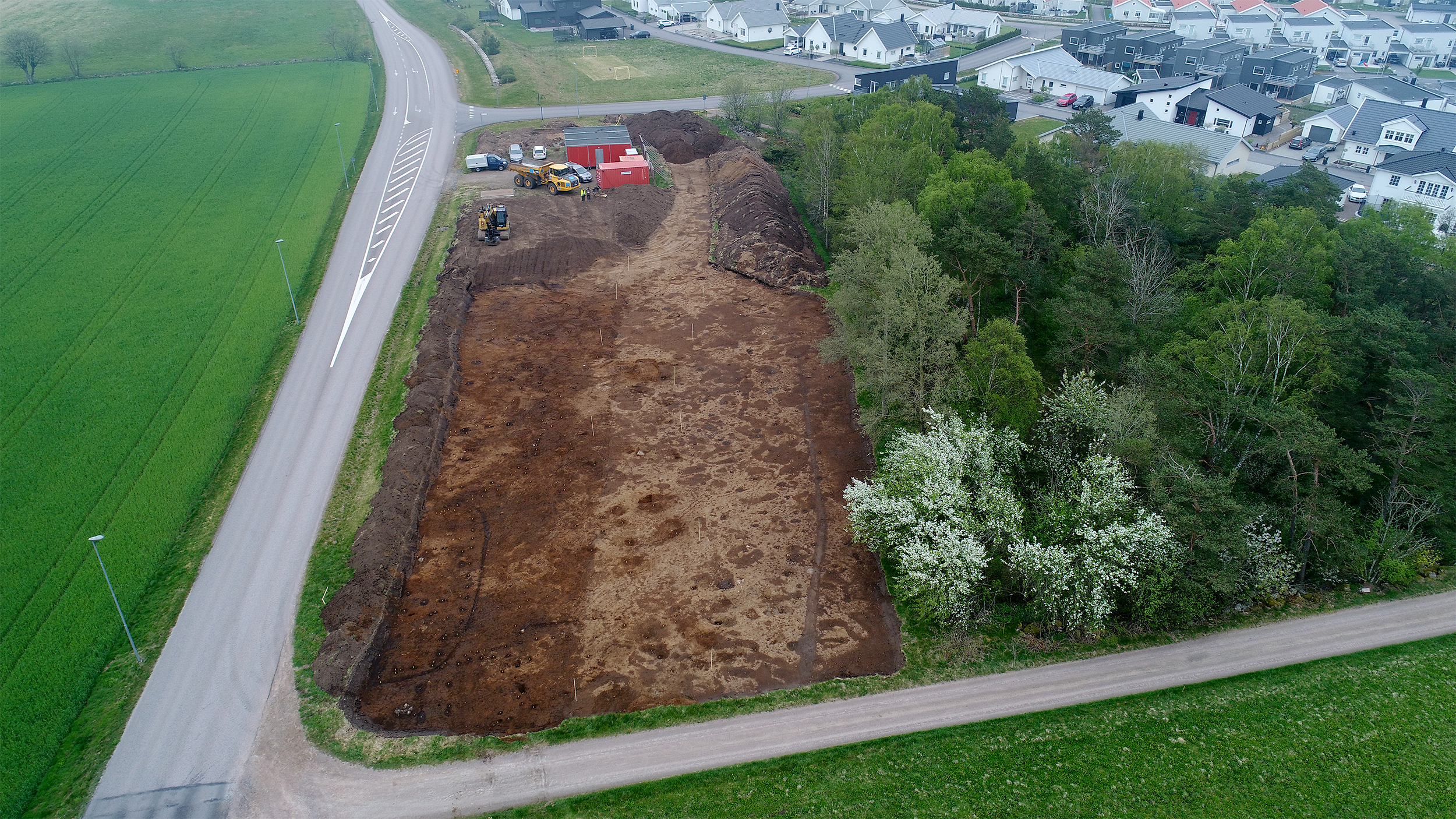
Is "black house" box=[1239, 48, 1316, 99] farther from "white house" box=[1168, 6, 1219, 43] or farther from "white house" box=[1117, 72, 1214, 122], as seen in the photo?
"white house" box=[1168, 6, 1219, 43]

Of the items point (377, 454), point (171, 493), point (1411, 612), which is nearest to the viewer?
point (1411, 612)

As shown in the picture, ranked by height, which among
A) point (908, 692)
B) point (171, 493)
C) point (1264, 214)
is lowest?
point (908, 692)

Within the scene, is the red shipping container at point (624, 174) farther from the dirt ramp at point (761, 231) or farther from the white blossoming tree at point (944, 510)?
the white blossoming tree at point (944, 510)

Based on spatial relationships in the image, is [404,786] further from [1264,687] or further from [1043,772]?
[1264,687]

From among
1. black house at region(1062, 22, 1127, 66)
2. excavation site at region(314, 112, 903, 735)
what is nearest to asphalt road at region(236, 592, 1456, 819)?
excavation site at region(314, 112, 903, 735)

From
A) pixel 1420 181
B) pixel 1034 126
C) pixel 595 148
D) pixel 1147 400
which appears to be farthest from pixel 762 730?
pixel 1034 126

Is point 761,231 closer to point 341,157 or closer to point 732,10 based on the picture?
point 341,157

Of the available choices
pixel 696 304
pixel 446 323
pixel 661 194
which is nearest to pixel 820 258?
pixel 696 304
